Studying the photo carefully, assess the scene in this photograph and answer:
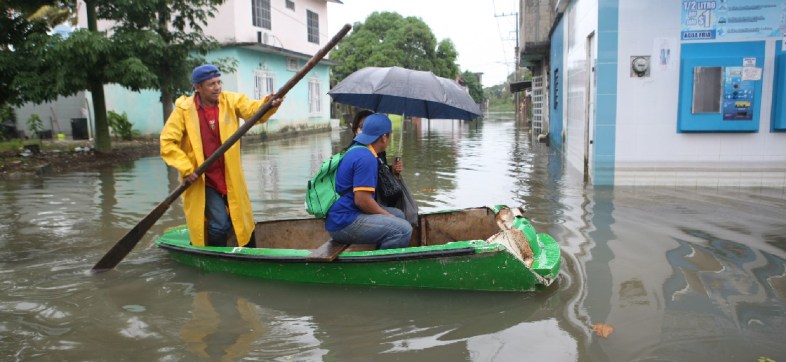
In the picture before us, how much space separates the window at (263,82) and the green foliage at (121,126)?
4.81m

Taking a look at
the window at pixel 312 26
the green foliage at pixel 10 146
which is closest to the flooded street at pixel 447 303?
the green foliage at pixel 10 146

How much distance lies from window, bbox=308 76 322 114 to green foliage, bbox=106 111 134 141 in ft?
31.5

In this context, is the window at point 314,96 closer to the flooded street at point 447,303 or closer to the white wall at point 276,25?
the white wall at point 276,25

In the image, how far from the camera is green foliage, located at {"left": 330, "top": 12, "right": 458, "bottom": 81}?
122ft

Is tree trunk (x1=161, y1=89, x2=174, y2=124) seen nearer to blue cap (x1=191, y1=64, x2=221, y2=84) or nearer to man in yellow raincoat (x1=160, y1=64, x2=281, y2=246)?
man in yellow raincoat (x1=160, y1=64, x2=281, y2=246)

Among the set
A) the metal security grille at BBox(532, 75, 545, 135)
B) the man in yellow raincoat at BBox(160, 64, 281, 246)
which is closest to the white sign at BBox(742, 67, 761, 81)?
the man in yellow raincoat at BBox(160, 64, 281, 246)

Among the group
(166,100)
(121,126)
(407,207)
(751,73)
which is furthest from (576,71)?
(121,126)

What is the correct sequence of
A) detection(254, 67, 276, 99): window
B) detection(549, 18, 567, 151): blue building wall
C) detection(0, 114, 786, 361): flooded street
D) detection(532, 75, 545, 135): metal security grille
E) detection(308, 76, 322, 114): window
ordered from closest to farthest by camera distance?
detection(0, 114, 786, 361): flooded street, detection(549, 18, 567, 151): blue building wall, detection(532, 75, 545, 135): metal security grille, detection(254, 67, 276, 99): window, detection(308, 76, 322, 114): window

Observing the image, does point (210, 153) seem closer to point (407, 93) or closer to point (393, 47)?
point (407, 93)

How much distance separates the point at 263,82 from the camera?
22.8 meters

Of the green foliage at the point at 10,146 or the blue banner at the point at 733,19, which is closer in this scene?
the blue banner at the point at 733,19

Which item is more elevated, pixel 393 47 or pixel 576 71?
pixel 393 47

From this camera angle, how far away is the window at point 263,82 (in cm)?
2223

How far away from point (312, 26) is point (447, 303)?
2468 cm
